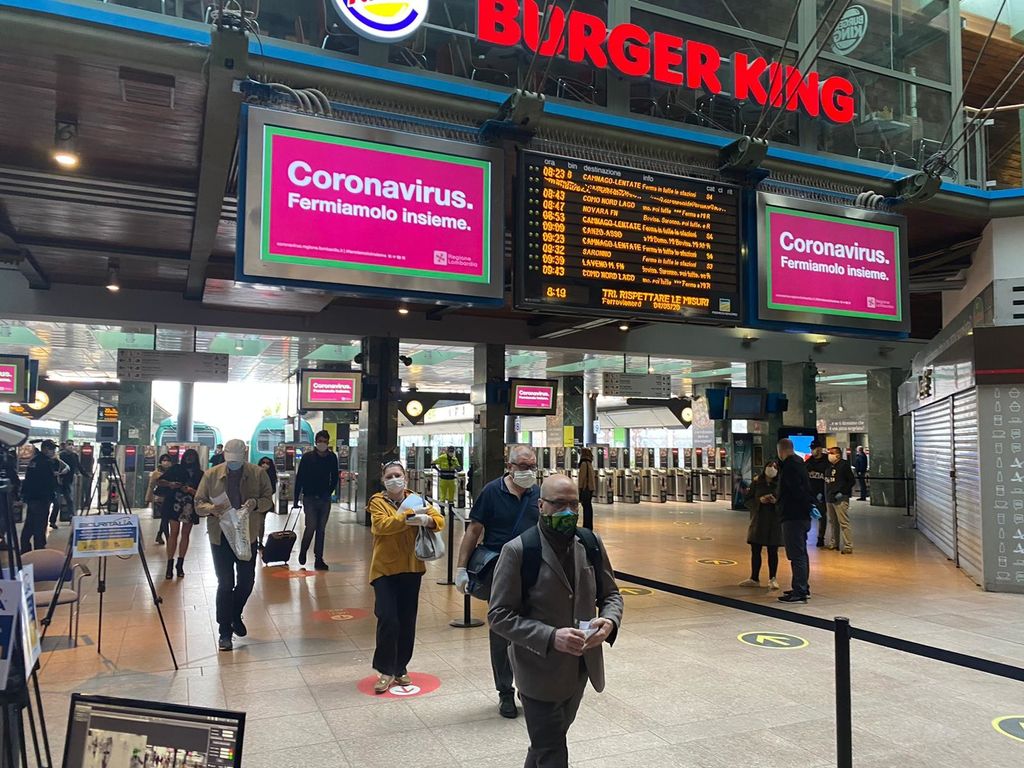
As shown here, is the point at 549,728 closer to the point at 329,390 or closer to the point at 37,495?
the point at 37,495

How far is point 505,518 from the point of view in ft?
15.1

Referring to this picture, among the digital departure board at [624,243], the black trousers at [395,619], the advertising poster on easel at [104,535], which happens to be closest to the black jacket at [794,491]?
the digital departure board at [624,243]

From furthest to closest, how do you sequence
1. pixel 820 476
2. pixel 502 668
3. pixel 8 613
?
pixel 820 476 → pixel 502 668 → pixel 8 613

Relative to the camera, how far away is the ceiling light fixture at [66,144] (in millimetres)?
6160

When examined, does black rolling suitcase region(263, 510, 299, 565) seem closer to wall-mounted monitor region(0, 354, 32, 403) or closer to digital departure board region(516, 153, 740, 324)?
digital departure board region(516, 153, 740, 324)

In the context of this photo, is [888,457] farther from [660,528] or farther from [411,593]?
[411,593]

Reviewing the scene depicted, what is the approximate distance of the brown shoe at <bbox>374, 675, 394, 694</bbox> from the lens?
4883 millimetres

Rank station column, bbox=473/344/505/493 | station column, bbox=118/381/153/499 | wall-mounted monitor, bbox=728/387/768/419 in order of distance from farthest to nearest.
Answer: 1. station column, bbox=118/381/153/499
2. wall-mounted monitor, bbox=728/387/768/419
3. station column, bbox=473/344/505/493

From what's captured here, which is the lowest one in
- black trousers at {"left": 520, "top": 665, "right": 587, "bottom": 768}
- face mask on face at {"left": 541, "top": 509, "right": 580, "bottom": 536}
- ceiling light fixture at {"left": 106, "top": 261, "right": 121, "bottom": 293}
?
black trousers at {"left": 520, "top": 665, "right": 587, "bottom": 768}

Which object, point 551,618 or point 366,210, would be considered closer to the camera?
point 551,618

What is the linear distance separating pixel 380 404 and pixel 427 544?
33.7 feet

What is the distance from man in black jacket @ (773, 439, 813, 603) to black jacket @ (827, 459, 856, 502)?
415 cm

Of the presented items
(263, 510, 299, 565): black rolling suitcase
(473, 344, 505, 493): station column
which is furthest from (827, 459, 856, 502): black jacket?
(263, 510, 299, 565): black rolling suitcase

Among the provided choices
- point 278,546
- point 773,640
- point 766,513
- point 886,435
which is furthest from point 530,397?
point 886,435
